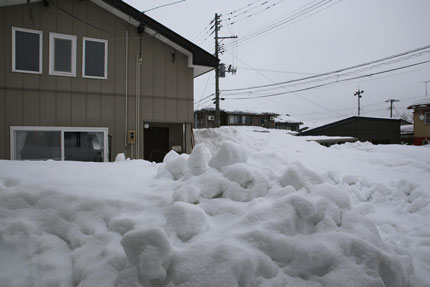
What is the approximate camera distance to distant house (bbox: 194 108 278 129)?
34.0 m

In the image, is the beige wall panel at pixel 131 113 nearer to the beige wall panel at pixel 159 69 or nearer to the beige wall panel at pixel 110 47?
the beige wall panel at pixel 110 47

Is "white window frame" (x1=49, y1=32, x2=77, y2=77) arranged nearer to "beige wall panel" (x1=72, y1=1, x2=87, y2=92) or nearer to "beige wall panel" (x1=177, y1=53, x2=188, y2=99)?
"beige wall panel" (x1=72, y1=1, x2=87, y2=92)

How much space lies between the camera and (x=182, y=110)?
848 centimetres

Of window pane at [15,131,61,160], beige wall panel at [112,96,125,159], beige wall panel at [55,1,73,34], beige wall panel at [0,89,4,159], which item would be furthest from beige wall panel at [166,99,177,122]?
beige wall panel at [0,89,4,159]

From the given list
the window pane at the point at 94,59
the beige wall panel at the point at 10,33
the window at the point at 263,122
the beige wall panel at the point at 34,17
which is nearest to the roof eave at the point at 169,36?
the window pane at the point at 94,59

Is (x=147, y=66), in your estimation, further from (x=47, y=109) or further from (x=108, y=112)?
(x=47, y=109)

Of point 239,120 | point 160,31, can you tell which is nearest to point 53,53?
point 160,31

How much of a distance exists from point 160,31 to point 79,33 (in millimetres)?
Answer: 2301

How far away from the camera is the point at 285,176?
3.13 m

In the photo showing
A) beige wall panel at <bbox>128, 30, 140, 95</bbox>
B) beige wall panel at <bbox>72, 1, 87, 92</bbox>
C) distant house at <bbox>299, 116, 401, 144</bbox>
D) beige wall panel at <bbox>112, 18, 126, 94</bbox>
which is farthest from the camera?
distant house at <bbox>299, 116, 401, 144</bbox>

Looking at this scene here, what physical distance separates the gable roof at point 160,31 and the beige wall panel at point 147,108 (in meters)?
1.84

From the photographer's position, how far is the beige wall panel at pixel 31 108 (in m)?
6.82

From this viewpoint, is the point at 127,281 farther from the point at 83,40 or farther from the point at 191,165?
the point at 83,40

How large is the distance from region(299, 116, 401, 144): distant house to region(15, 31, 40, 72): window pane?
1047 inches
